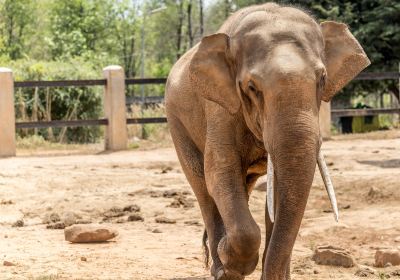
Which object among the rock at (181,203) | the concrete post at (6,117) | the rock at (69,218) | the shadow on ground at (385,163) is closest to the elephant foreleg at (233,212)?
the rock at (69,218)

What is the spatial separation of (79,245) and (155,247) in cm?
74

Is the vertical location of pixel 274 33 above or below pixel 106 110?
above

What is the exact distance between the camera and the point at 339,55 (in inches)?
252

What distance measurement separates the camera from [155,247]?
9344 mm

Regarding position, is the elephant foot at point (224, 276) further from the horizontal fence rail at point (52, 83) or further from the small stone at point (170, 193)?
the horizontal fence rail at point (52, 83)

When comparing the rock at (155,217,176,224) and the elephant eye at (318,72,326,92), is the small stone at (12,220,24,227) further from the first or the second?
the elephant eye at (318,72,326,92)

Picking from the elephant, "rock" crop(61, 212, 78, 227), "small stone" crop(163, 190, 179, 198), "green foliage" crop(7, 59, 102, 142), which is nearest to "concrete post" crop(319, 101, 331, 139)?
"green foliage" crop(7, 59, 102, 142)

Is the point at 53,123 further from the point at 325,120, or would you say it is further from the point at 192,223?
the point at 192,223

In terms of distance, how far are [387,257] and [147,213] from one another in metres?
4.12

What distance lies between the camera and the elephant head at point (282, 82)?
5.28 metres

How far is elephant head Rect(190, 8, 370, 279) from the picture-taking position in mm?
5277

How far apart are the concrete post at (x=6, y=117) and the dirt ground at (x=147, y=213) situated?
2.68 ft

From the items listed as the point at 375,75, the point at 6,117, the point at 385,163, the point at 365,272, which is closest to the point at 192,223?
the point at 365,272

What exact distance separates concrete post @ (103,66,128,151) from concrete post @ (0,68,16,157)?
209 centimetres
